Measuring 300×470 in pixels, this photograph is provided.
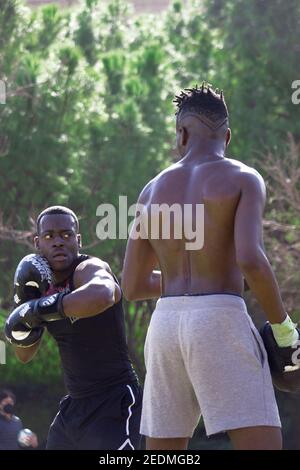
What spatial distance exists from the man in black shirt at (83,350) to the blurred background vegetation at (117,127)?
5679 mm

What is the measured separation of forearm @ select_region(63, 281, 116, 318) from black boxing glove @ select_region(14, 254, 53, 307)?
0.73 feet

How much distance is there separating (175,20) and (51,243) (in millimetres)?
9255

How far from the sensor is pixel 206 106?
4305mm

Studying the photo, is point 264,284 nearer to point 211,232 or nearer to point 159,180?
point 211,232

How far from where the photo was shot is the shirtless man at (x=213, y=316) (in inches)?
152

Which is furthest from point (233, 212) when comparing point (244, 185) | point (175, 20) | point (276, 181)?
point (175, 20)

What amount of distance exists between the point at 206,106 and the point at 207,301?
85 cm

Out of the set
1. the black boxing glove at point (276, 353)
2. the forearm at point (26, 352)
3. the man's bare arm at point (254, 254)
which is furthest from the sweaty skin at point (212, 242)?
the forearm at point (26, 352)

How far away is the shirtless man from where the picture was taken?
3.87 m

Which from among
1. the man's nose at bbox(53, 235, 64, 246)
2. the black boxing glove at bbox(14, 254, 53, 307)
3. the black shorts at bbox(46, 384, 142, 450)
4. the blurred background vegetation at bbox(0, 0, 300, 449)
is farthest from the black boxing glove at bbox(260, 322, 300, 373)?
the blurred background vegetation at bbox(0, 0, 300, 449)

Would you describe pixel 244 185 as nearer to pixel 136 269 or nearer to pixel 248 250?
pixel 248 250

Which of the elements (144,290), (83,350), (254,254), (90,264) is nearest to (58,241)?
(90,264)

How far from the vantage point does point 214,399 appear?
154 inches

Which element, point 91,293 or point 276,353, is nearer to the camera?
point 276,353
